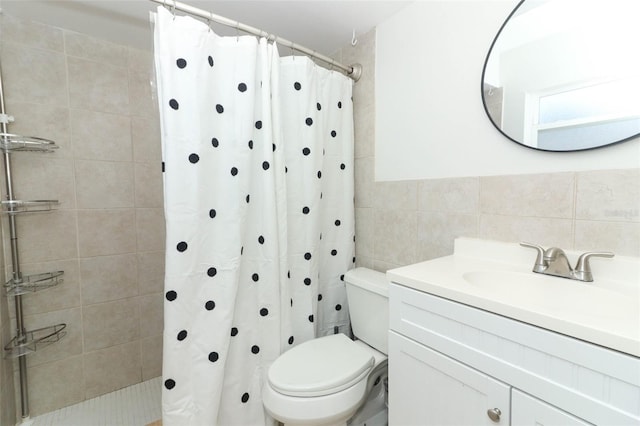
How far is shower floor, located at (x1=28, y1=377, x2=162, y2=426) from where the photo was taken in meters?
1.57

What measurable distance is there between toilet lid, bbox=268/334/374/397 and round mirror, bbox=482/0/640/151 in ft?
3.63

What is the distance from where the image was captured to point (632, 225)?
0.87 m

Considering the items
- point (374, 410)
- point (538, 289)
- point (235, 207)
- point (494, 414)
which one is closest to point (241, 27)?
point (235, 207)

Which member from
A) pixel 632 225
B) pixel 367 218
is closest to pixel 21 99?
pixel 367 218

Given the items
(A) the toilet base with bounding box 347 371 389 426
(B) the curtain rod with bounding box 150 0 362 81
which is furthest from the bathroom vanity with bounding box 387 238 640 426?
(B) the curtain rod with bounding box 150 0 362 81

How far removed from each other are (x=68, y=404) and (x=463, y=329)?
218cm

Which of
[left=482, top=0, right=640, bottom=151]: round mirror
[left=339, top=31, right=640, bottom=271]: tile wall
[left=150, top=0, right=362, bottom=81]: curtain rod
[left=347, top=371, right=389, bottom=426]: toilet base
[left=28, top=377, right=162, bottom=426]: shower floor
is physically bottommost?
[left=28, top=377, right=162, bottom=426]: shower floor

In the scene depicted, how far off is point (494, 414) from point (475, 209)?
740 millimetres

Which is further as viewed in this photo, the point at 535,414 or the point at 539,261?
the point at 539,261

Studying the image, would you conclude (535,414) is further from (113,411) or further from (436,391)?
(113,411)

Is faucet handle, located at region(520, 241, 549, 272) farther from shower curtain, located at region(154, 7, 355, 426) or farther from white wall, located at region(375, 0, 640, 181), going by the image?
shower curtain, located at region(154, 7, 355, 426)

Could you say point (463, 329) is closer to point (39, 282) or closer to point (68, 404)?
point (39, 282)

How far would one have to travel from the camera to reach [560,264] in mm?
947

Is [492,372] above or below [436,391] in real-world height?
above
